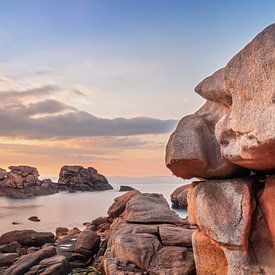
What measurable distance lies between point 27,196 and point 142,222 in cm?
6907

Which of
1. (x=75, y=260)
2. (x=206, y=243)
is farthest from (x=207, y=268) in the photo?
(x=75, y=260)

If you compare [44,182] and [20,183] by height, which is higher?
[20,183]

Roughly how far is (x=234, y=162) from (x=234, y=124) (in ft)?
2.86

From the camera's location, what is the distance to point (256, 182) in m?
9.24

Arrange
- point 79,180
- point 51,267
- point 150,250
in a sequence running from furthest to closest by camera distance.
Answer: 1. point 79,180
2. point 51,267
3. point 150,250

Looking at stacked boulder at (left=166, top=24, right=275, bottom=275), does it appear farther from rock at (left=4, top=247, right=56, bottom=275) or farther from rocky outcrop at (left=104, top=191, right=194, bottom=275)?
rock at (left=4, top=247, right=56, bottom=275)

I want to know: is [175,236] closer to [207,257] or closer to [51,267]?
[207,257]

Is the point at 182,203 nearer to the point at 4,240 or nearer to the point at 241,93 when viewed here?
the point at 4,240

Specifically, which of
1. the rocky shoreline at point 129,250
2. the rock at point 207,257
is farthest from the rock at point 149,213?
the rock at point 207,257

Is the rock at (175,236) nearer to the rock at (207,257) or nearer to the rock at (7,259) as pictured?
the rock at (207,257)

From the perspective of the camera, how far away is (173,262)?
11562 millimetres

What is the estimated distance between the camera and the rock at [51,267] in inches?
547

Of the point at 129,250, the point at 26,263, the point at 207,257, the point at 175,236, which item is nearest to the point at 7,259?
the point at 26,263

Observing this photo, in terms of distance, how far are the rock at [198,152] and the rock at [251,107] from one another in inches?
26.4
